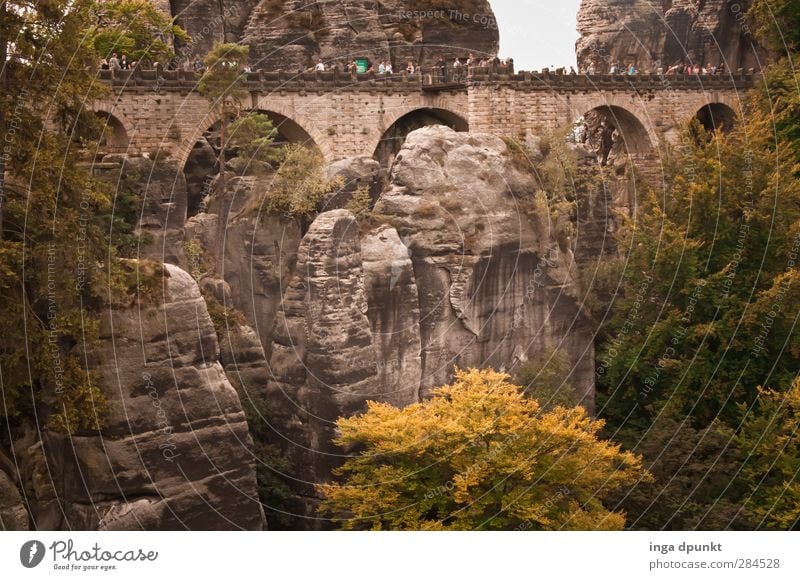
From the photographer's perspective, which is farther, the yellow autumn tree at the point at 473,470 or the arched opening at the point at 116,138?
the arched opening at the point at 116,138

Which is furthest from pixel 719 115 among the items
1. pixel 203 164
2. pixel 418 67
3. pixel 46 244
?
pixel 46 244

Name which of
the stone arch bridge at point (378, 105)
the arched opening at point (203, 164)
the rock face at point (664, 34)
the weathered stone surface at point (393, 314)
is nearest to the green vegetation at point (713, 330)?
the stone arch bridge at point (378, 105)

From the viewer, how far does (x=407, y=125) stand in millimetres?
63625

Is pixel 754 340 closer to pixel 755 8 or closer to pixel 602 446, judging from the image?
pixel 602 446

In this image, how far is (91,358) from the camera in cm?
3847

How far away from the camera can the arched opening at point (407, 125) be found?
6303 cm

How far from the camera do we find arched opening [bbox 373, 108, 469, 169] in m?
63.0

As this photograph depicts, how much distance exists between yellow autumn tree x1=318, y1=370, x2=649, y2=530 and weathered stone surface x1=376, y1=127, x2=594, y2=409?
584 centimetres

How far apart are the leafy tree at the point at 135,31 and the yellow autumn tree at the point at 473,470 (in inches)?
822

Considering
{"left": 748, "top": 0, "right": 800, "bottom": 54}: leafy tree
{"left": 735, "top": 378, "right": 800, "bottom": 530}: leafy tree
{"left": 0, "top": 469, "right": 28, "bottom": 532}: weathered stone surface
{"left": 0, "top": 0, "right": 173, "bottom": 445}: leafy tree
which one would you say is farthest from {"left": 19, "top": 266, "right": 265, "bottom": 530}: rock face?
{"left": 748, "top": 0, "right": 800, "bottom": 54}: leafy tree

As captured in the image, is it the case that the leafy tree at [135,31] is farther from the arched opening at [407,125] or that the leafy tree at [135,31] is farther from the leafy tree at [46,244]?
the leafy tree at [46,244]

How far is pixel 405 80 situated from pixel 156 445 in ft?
91.5
